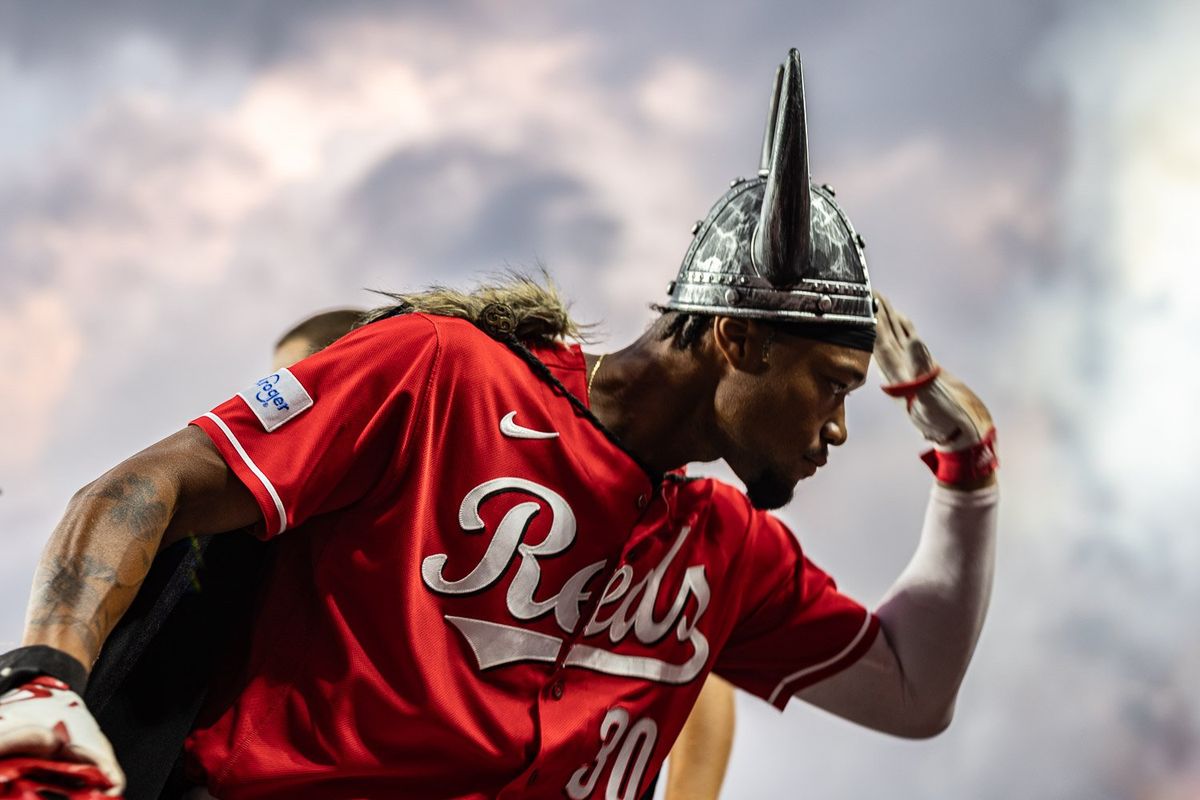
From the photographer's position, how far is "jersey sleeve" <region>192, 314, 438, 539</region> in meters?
1.70

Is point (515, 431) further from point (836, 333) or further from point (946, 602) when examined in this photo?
point (946, 602)

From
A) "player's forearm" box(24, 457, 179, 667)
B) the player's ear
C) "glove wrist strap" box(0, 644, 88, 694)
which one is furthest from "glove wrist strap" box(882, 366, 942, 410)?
"glove wrist strap" box(0, 644, 88, 694)

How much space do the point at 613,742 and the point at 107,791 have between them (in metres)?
1.01

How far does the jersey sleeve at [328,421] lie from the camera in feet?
5.57

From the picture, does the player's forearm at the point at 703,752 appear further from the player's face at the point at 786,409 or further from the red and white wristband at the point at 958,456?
the player's face at the point at 786,409

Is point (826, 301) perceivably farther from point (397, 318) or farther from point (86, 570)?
point (86, 570)

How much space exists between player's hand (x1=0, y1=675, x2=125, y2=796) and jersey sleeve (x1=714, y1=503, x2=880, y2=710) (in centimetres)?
137

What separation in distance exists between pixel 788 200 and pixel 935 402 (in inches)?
27.3

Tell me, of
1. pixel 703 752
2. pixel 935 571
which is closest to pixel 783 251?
pixel 935 571

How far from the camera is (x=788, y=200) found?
2025mm

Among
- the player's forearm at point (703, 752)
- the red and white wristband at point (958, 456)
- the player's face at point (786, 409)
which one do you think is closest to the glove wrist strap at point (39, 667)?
the player's face at point (786, 409)

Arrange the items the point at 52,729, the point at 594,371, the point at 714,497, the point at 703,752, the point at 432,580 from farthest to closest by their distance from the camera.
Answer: the point at 703,752 → the point at 714,497 → the point at 594,371 → the point at 432,580 → the point at 52,729

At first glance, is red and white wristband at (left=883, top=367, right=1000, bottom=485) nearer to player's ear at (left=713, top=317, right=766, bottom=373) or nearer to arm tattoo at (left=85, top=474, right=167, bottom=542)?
player's ear at (left=713, top=317, right=766, bottom=373)

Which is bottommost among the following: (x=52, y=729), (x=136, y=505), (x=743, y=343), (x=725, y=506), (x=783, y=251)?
(x=52, y=729)
